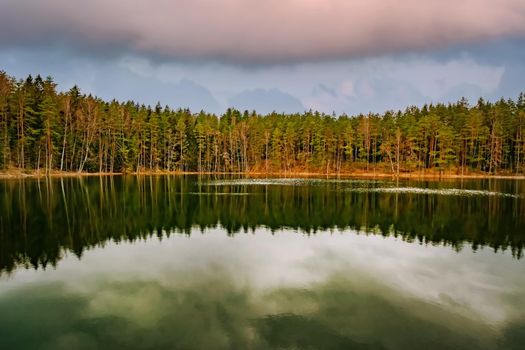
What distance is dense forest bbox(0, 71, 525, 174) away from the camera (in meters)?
86.4

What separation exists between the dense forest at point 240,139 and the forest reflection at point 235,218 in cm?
4368

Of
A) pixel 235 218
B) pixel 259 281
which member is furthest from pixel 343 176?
pixel 259 281

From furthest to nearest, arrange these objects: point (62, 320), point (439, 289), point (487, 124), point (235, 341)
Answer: point (487, 124), point (439, 289), point (62, 320), point (235, 341)

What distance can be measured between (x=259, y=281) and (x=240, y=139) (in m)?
116

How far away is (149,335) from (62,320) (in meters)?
3.21

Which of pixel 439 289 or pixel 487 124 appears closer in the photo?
pixel 439 289

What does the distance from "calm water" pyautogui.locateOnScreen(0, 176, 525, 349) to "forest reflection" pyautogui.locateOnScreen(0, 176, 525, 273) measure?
0.79 ft

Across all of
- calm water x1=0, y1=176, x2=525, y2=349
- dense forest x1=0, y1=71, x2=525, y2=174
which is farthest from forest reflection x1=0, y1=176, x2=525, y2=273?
dense forest x1=0, y1=71, x2=525, y2=174

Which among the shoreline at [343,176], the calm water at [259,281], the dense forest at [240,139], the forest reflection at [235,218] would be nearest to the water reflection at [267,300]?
the calm water at [259,281]

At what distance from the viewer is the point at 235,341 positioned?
37.0ft

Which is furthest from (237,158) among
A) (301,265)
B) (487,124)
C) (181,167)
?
(301,265)

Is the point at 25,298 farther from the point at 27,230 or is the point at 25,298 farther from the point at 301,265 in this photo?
the point at 27,230

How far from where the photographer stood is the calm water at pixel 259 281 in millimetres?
11758

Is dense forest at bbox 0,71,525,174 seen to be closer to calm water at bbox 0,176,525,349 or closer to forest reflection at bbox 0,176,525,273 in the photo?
forest reflection at bbox 0,176,525,273
